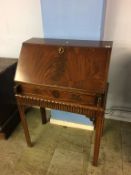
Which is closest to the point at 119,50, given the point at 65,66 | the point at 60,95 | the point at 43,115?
the point at 65,66

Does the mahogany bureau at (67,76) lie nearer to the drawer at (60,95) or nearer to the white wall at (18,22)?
the drawer at (60,95)

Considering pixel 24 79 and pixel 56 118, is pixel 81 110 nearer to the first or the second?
pixel 24 79

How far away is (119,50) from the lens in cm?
170

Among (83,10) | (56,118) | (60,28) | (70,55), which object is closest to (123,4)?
(83,10)

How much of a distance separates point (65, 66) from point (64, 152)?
84 centimetres

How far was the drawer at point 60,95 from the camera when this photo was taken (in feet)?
4.03

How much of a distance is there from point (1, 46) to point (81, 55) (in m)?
1.20

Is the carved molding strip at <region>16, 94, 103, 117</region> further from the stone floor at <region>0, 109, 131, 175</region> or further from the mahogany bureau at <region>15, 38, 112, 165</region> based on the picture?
the stone floor at <region>0, 109, 131, 175</region>

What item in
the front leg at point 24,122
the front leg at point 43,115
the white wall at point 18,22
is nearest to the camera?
the front leg at point 24,122

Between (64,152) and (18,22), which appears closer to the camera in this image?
(64,152)

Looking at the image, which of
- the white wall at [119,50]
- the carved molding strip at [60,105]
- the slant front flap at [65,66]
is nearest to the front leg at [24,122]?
the carved molding strip at [60,105]

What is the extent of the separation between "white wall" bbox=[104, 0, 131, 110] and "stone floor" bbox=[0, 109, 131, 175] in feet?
1.01

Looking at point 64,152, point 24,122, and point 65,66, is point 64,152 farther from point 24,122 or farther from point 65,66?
point 65,66

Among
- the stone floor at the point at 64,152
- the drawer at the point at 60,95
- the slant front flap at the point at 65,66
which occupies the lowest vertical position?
the stone floor at the point at 64,152
